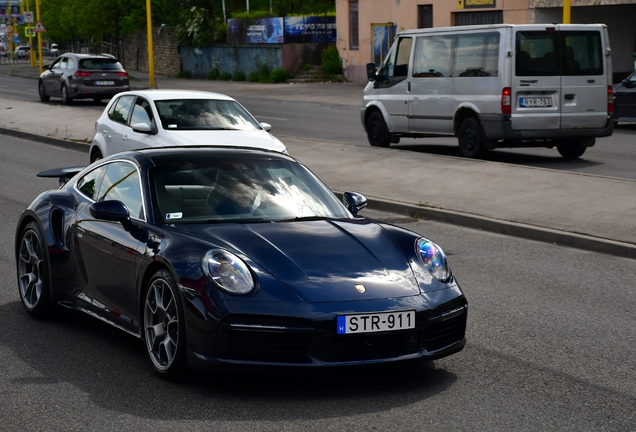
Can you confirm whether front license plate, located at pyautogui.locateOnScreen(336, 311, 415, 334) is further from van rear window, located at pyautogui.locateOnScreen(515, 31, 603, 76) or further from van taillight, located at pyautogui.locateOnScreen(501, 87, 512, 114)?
van rear window, located at pyautogui.locateOnScreen(515, 31, 603, 76)

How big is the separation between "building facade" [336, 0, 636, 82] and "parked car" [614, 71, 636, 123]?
1412cm

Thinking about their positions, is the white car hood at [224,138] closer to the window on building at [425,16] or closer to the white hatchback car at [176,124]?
the white hatchback car at [176,124]

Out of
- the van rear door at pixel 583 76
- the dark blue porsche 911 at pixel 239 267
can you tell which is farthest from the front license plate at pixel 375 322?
the van rear door at pixel 583 76

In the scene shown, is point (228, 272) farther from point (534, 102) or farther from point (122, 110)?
point (534, 102)

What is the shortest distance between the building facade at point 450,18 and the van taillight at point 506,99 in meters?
22.0

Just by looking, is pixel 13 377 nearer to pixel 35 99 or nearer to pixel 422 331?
pixel 422 331

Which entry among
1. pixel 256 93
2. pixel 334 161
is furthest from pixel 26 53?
pixel 334 161

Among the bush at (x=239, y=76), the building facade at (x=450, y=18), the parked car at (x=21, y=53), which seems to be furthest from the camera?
the parked car at (x=21, y=53)

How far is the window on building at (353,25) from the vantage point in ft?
165

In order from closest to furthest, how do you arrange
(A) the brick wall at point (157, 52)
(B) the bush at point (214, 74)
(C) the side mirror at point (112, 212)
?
(C) the side mirror at point (112, 212), (B) the bush at point (214, 74), (A) the brick wall at point (157, 52)

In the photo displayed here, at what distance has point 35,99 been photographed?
39.2 metres

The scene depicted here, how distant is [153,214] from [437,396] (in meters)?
2.03

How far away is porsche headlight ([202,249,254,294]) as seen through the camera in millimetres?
5586

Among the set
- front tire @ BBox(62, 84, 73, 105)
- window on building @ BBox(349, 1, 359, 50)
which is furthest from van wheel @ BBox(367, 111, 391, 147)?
window on building @ BBox(349, 1, 359, 50)
